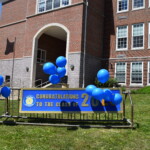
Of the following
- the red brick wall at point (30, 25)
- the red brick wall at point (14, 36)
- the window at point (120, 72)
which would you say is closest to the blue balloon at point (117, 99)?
the red brick wall at point (30, 25)

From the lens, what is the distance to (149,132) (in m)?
5.80

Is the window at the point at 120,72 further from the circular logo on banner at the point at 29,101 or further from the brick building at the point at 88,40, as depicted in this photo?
the circular logo on banner at the point at 29,101

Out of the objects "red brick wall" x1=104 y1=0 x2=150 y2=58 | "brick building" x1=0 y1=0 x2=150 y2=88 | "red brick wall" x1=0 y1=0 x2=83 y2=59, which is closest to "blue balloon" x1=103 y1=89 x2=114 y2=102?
"brick building" x1=0 y1=0 x2=150 y2=88

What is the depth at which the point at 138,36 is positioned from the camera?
1962 centimetres

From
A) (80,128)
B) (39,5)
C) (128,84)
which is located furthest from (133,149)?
(39,5)

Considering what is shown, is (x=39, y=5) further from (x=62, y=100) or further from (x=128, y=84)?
(x=62, y=100)

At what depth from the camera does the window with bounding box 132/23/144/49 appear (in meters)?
19.5

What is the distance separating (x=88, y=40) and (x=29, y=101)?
12.8m

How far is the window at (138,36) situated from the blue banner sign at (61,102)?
558 inches

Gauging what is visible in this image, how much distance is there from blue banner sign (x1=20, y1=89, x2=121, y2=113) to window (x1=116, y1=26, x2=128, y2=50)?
14506mm

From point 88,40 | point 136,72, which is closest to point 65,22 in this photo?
point 88,40

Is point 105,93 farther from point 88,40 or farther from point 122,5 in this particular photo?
point 122,5

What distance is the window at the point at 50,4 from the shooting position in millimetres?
19844

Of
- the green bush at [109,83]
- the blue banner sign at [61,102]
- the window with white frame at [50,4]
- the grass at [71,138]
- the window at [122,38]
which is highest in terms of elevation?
the window with white frame at [50,4]
